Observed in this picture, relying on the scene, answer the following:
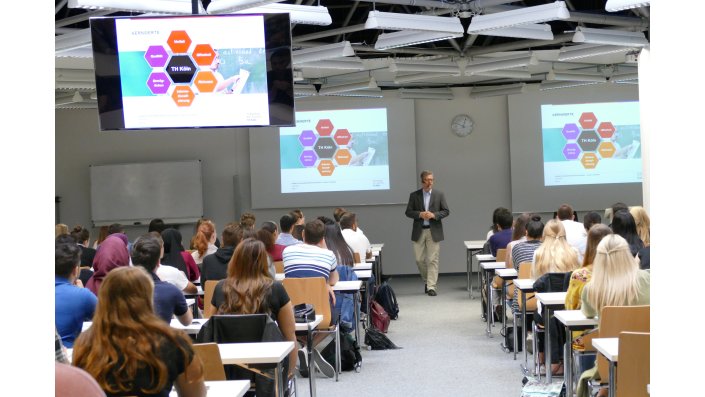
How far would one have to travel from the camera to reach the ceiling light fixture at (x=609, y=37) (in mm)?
9680

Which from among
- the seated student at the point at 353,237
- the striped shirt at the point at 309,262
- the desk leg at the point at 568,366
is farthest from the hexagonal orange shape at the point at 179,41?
the seated student at the point at 353,237

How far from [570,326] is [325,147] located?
10.1m

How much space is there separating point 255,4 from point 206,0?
131 inches

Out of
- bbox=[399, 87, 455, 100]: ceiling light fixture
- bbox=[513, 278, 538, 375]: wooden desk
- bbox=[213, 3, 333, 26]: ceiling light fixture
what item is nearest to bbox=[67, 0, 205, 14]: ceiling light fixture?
bbox=[213, 3, 333, 26]: ceiling light fixture

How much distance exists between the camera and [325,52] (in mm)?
10719

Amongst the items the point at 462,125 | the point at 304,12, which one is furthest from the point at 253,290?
the point at 462,125

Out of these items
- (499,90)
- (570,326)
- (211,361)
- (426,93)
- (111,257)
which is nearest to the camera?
(211,361)

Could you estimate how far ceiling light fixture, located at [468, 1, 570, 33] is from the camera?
846cm

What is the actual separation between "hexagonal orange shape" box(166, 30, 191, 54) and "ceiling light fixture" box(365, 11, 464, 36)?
3.05m

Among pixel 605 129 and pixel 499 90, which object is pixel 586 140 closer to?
pixel 605 129

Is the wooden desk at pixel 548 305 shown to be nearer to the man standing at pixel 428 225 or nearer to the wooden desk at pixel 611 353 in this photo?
the wooden desk at pixel 611 353

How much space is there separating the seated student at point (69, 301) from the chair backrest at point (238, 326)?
636mm

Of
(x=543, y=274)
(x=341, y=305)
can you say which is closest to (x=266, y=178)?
(x=341, y=305)
